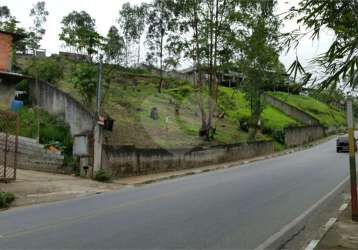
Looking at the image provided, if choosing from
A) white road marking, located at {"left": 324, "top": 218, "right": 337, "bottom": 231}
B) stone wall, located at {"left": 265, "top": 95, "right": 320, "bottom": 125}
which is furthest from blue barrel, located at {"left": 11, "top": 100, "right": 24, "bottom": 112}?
stone wall, located at {"left": 265, "top": 95, "right": 320, "bottom": 125}

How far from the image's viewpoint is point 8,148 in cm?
2073

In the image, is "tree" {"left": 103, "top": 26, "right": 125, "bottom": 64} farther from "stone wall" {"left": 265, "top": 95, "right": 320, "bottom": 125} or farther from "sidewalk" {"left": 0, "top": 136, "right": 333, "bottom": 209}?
"stone wall" {"left": 265, "top": 95, "right": 320, "bottom": 125}

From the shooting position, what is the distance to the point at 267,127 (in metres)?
50.8

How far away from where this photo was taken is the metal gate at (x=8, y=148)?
17.4 m

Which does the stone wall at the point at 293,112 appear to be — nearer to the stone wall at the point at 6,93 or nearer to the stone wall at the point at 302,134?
the stone wall at the point at 302,134

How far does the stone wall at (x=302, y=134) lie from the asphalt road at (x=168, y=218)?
31.0 meters

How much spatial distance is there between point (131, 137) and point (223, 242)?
2118 cm

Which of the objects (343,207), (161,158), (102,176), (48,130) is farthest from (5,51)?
(343,207)

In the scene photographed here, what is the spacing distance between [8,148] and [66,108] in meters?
6.58

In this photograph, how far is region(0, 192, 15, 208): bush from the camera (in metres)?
13.9

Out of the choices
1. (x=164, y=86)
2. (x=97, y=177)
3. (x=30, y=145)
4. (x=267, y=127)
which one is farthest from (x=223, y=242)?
(x=164, y=86)

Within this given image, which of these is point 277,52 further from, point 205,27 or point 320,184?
point 205,27

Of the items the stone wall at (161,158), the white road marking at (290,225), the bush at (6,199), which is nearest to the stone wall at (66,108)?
the stone wall at (161,158)

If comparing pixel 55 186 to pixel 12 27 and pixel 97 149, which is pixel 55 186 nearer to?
pixel 97 149
